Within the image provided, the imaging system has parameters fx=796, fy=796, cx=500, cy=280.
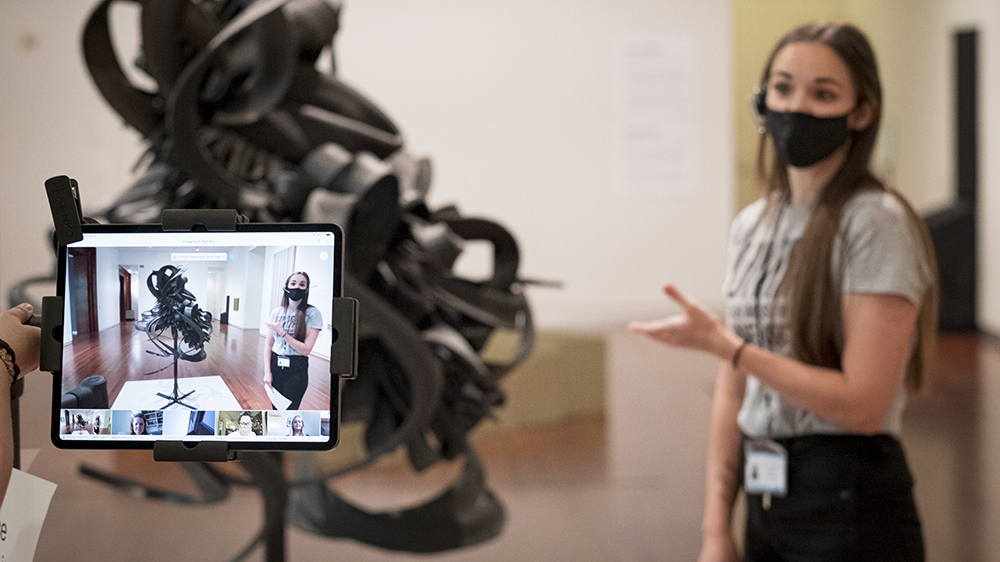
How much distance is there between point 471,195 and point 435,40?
0.81 meters

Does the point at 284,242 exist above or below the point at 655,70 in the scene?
below

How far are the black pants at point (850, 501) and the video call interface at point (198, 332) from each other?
0.75 metres

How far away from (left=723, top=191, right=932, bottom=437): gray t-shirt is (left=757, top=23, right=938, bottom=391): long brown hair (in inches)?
0.6

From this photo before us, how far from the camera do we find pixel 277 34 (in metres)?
1.26

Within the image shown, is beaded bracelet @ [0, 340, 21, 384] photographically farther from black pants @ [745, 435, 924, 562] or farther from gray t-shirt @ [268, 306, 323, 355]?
black pants @ [745, 435, 924, 562]

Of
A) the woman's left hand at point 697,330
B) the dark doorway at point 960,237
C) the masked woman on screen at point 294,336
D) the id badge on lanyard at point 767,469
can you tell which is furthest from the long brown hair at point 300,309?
the dark doorway at point 960,237

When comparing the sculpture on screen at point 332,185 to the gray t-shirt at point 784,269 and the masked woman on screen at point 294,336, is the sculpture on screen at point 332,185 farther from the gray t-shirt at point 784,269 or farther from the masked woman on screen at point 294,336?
the masked woman on screen at point 294,336

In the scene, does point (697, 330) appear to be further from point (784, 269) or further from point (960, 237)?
point (960, 237)

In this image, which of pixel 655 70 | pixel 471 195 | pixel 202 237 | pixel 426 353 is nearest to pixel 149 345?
pixel 202 237

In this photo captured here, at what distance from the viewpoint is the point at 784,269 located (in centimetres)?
109

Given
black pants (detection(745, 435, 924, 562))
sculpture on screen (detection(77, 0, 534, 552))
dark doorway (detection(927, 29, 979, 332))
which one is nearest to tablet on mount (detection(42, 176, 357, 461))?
sculpture on screen (detection(77, 0, 534, 552))

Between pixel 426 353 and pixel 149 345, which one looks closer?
pixel 149 345

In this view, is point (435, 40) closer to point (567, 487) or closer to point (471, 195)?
point (471, 195)

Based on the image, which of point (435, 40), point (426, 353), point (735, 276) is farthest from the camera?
point (435, 40)
